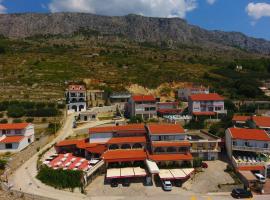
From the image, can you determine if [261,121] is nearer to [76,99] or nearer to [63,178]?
[63,178]

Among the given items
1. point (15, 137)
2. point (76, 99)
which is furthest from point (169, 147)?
point (76, 99)

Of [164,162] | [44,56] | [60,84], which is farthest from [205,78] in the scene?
[164,162]

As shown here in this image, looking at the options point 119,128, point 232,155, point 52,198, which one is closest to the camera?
point 52,198

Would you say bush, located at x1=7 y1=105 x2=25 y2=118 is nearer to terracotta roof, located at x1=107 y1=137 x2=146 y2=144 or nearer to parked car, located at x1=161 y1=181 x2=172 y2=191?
terracotta roof, located at x1=107 y1=137 x2=146 y2=144

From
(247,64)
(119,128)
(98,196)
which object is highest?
(247,64)

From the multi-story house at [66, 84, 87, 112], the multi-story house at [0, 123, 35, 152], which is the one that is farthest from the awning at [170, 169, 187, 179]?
the multi-story house at [66, 84, 87, 112]

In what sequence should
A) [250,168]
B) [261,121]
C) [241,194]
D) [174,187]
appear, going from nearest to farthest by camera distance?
[241,194]
[174,187]
[250,168]
[261,121]

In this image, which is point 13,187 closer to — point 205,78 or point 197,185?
point 197,185
